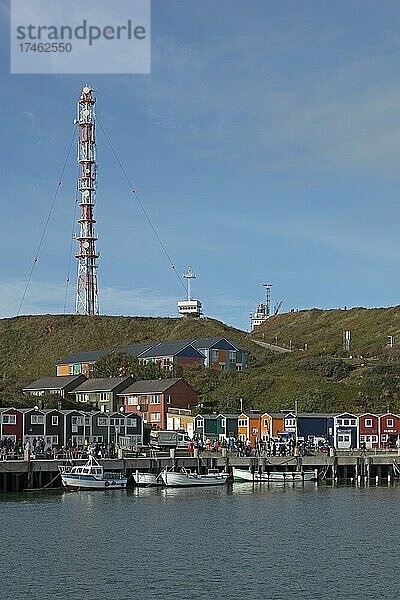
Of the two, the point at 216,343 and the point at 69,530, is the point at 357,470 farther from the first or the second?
the point at 216,343

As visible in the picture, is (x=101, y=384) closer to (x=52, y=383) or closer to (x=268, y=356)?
(x=52, y=383)

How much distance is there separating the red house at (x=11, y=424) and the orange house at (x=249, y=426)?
83.1 feet

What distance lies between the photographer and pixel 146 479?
7812cm

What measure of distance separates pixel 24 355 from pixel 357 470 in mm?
88443

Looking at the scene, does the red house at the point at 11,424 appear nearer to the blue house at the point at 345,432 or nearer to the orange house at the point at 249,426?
the orange house at the point at 249,426

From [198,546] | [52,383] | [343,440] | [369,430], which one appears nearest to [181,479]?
[343,440]

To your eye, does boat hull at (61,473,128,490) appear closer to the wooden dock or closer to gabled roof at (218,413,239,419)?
the wooden dock

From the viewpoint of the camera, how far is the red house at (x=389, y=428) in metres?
102

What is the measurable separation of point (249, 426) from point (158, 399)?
41.4 ft

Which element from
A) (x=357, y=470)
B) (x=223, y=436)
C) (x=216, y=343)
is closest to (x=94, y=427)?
(x=223, y=436)

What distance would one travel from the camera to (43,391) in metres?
127

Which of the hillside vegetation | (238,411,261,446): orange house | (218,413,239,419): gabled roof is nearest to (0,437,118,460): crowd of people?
(218,413,239,419): gabled roof

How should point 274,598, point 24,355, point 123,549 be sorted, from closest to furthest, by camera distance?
point 274,598 < point 123,549 < point 24,355

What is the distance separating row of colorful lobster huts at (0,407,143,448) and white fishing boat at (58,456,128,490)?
54.8 ft
